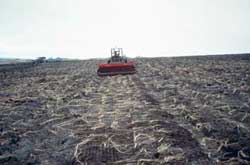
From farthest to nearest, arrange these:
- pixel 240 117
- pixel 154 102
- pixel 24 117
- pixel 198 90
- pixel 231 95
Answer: pixel 198 90 < pixel 231 95 < pixel 154 102 < pixel 24 117 < pixel 240 117

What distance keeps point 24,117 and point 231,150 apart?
19.7 ft

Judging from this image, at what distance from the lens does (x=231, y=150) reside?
17.8ft

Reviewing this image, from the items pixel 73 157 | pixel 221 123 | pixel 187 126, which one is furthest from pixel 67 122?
pixel 221 123

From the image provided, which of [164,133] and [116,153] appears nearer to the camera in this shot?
[116,153]

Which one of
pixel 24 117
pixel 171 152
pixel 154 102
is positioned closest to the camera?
pixel 171 152

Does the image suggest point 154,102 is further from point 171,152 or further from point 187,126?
point 171,152

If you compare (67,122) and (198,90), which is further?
(198,90)

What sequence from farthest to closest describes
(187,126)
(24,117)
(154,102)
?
(154,102) → (24,117) → (187,126)

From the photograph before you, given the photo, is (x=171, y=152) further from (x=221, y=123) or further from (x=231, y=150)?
(x=221, y=123)

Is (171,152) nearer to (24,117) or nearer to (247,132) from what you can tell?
(247,132)

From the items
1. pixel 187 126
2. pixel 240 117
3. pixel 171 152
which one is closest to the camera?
pixel 171 152

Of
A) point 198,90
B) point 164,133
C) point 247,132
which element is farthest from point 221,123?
point 198,90

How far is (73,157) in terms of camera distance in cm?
547

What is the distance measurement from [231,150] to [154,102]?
4.78m
